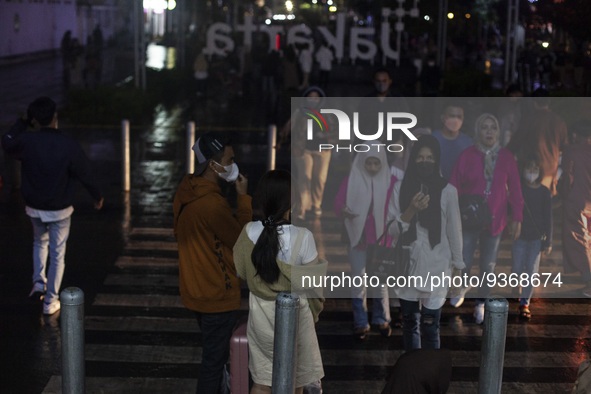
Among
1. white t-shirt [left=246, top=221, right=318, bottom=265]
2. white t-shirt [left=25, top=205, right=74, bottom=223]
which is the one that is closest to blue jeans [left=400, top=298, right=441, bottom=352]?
white t-shirt [left=246, top=221, right=318, bottom=265]

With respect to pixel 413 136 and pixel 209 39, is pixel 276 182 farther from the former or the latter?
pixel 209 39

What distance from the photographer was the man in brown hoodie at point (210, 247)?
5.05 m

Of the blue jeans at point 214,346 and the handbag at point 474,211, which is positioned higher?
the handbag at point 474,211

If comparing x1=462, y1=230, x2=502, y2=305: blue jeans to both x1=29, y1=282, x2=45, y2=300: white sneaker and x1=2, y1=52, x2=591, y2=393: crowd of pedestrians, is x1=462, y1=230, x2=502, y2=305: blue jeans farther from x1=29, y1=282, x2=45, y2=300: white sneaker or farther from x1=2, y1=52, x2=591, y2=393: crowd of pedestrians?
x1=29, y1=282, x2=45, y2=300: white sneaker

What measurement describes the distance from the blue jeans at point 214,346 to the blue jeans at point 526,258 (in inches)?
130

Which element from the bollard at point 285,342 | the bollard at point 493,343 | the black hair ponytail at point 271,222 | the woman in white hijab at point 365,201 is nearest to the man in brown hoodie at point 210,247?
the black hair ponytail at point 271,222

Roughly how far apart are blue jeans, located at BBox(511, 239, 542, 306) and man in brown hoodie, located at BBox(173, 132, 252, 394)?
3.25 m

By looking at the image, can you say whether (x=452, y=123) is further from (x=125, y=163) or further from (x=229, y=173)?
(x=125, y=163)

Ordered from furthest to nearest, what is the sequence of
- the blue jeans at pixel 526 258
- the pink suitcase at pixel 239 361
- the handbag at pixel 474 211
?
1. the blue jeans at pixel 526 258
2. the handbag at pixel 474 211
3. the pink suitcase at pixel 239 361

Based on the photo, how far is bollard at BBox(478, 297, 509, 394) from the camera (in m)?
4.36

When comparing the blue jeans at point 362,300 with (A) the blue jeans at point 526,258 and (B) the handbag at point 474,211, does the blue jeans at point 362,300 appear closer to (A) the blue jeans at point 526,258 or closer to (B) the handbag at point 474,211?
(B) the handbag at point 474,211

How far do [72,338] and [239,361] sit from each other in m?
0.97

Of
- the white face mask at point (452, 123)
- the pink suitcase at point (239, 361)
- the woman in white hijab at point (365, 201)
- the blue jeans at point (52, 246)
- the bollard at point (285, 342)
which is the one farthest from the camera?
the white face mask at point (452, 123)

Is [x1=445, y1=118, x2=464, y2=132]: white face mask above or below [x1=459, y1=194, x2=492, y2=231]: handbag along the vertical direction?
above
